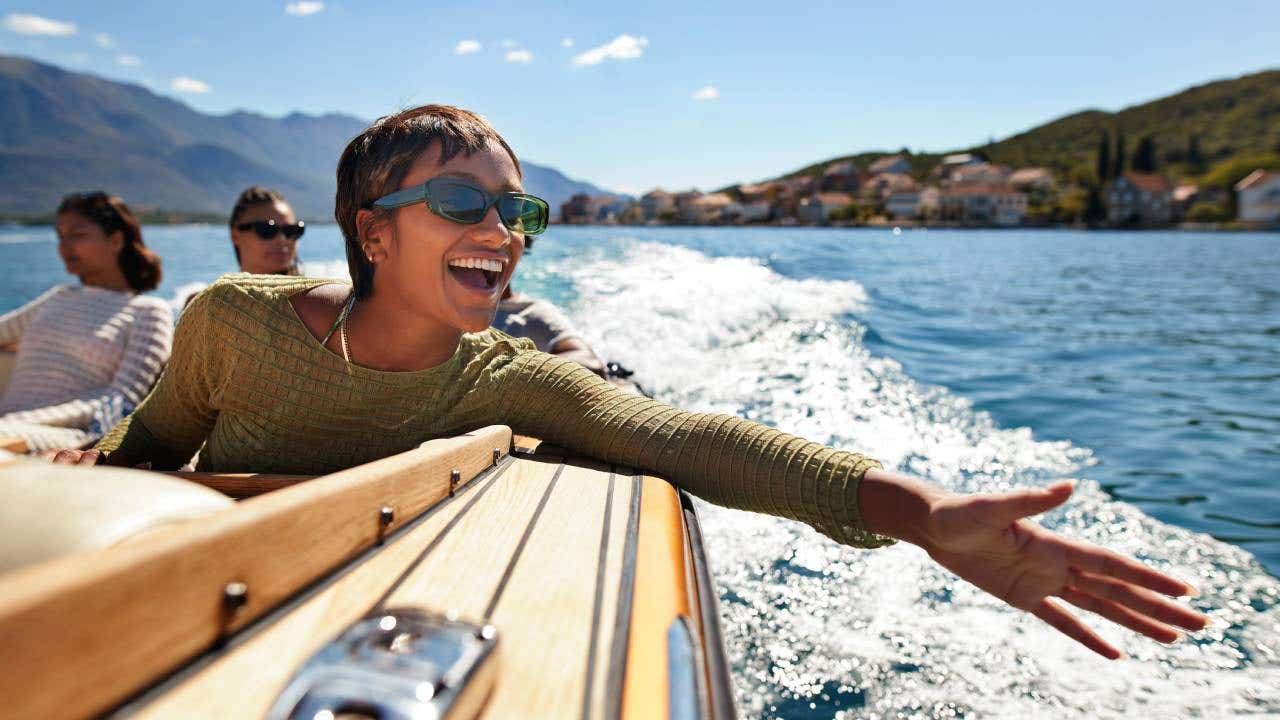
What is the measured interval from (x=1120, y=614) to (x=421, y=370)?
1.46 metres

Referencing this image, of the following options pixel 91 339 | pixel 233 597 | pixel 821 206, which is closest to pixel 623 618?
pixel 233 597

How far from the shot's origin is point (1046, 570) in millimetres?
1226

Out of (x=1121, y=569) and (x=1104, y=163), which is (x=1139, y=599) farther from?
(x=1104, y=163)

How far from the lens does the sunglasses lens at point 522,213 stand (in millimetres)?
1676

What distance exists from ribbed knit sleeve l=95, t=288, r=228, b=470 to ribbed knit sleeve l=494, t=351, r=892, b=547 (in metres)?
0.65

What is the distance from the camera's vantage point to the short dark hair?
1.63 metres

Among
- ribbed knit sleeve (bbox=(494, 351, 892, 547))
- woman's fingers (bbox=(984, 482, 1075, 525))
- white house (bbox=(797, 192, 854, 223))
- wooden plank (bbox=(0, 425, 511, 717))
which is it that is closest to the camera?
wooden plank (bbox=(0, 425, 511, 717))

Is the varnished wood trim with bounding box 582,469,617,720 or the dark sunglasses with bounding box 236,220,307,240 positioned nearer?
the varnished wood trim with bounding box 582,469,617,720

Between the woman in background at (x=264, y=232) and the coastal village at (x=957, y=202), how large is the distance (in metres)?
73.7

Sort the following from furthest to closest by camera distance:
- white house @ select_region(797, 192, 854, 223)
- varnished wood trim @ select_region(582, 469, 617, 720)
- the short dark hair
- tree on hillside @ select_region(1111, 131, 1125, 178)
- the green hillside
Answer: the green hillside → white house @ select_region(797, 192, 854, 223) → tree on hillside @ select_region(1111, 131, 1125, 178) → the short dark hair → varnished wood trim @ select_region(582, 469, 617, 720)

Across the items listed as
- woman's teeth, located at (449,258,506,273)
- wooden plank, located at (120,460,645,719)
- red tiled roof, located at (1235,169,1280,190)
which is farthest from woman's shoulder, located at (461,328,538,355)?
red tiled roof, located at (1235,169,1280,190)

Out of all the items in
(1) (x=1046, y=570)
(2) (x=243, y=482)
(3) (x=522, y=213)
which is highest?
(3) (x=522, y=213)

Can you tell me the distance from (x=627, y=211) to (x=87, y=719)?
9764 cm

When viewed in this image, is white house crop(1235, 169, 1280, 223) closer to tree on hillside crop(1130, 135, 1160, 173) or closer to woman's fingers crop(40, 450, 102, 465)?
tree on hillside crop(1130, 135, 1160, 173)
